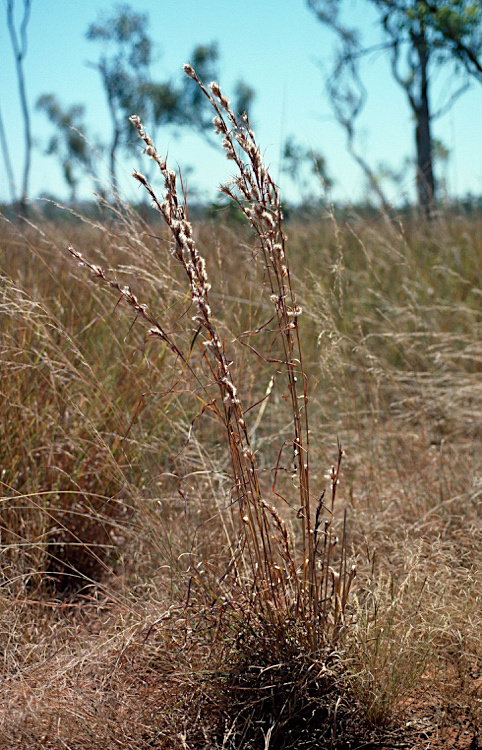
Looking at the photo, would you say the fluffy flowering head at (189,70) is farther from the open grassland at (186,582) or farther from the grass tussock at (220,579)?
the open grassland at (186,582)

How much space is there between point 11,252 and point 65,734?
8.92ft

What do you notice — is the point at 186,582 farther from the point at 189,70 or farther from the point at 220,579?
the point at 189,70

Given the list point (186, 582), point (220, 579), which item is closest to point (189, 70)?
point (220, 579)

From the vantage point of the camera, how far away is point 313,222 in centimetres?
615

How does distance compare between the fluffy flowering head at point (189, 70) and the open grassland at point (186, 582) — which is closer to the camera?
the fluffy flowering head at point (189, 70)

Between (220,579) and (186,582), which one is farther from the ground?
(220,579)

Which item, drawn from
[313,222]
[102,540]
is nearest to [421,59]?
[313,222]

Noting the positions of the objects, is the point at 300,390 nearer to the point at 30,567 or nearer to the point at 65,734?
the point at 30,567

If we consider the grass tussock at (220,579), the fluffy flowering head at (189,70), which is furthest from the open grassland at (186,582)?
the fluffy flowering head at (189,70)

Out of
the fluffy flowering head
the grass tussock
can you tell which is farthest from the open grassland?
the fluffy flowering head

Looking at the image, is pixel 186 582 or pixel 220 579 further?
pixel 186 582

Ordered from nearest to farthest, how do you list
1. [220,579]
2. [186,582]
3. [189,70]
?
[189,70] < [220,579] < [186,582]

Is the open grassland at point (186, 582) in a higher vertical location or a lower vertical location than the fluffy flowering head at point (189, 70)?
lower

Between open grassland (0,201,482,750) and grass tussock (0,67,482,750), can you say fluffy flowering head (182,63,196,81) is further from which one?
open grassland (0,201,482,750)
